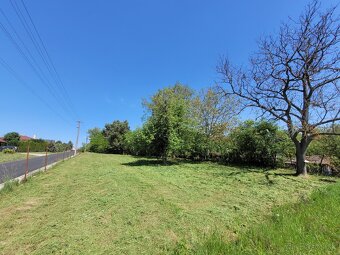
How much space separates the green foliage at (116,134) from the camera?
51.8 metres

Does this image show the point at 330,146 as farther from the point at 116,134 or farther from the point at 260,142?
the point at 116,134

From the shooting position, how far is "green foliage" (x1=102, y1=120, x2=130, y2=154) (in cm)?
5178

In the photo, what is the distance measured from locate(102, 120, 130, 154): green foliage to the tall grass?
159ft

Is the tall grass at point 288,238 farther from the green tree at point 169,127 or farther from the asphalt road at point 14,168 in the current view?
the green tree at point 169,127

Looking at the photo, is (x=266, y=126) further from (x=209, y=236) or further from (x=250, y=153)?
(x=209, y=236)

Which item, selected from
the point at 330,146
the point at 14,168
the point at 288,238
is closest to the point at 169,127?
the point at 14,168

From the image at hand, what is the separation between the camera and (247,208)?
5.69 metres

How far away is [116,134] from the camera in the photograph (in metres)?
51.8

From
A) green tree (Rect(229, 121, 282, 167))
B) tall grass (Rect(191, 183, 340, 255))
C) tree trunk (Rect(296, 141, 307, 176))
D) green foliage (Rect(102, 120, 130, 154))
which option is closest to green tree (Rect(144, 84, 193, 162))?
green tree (Rect(229, 121, 282, 167))

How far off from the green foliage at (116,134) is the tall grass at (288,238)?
48.4 m

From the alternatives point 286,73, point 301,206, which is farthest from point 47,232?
point 286,73

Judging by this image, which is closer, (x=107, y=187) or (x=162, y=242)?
(x=162, y=242)

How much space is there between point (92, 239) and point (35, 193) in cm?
466

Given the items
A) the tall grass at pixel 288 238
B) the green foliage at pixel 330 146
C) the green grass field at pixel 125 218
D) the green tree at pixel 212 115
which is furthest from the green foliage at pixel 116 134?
the tall grass at pixel 288 238
